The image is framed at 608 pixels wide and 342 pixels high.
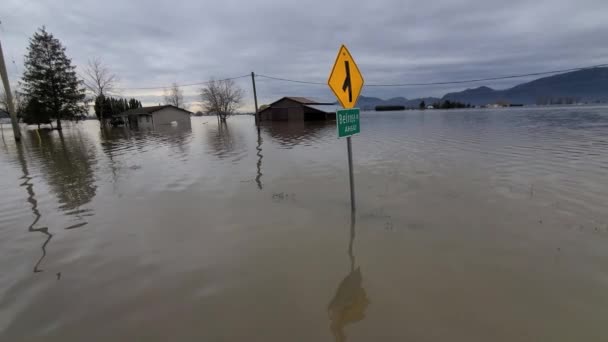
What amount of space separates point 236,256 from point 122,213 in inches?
156

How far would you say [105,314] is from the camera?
321cm

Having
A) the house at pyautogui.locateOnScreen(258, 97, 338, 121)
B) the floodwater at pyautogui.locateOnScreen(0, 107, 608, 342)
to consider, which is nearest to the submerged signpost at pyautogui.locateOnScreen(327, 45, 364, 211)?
the floodwater at pyautogui.locateOnScreen(0, 107, 608, 342)

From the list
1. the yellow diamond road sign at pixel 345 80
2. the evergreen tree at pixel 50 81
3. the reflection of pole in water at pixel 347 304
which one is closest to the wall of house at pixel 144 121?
the evergreen tree at pixel 50 81

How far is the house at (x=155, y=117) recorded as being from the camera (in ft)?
184

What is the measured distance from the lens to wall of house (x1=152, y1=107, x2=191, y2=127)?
56866 mm

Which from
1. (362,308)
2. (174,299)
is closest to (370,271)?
(362,308)

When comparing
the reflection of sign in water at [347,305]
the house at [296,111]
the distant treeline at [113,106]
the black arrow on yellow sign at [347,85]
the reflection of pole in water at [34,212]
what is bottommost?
the reflection of sign in water at [347,305]

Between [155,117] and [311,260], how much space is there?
2440 inches

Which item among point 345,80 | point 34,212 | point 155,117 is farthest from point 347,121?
point 155,117

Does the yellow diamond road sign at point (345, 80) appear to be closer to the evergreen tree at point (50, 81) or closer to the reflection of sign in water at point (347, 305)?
the reflection of sign in water at point (347, 305)

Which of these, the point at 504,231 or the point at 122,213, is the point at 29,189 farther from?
the point at 504,231

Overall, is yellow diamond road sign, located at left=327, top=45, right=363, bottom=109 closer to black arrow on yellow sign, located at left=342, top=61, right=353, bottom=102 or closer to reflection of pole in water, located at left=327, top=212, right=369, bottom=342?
black arrow on yellow sign, located at left=342, top=61, right=353, bottom=102

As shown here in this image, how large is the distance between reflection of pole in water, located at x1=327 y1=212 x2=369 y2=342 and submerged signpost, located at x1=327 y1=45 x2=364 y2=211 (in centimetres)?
234

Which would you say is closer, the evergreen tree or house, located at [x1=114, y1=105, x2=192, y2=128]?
the evergreen tree
